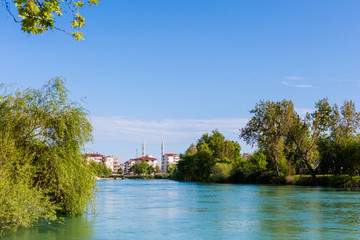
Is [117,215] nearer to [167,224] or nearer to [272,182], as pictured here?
[167,224]

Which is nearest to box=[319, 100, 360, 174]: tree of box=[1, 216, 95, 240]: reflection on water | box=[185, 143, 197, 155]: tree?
box=[1, 216, 95, 240]: reflection on water

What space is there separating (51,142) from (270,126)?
53973mm

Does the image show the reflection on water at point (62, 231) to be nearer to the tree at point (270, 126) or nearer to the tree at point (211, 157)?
the tree at point (270, 126)

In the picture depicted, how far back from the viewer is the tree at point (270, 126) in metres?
68.1

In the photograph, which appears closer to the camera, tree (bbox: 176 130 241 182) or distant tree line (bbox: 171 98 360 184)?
distant tree line (bbox: 171 98 360 184)

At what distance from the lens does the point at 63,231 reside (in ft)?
62.2

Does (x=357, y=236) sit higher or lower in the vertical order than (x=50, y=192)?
lower

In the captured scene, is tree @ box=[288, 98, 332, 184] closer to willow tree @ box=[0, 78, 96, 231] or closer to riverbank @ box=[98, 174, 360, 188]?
riverbank @ box=[98, 174, 360, 188]

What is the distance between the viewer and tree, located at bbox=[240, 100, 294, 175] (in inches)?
2682

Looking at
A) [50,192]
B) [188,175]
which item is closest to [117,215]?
[50,192]

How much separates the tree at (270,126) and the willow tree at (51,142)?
5206cm

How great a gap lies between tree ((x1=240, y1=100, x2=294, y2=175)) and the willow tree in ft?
171

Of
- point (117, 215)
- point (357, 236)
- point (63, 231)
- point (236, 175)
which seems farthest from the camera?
point (236, 175)

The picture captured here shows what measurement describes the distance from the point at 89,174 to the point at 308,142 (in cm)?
5504
